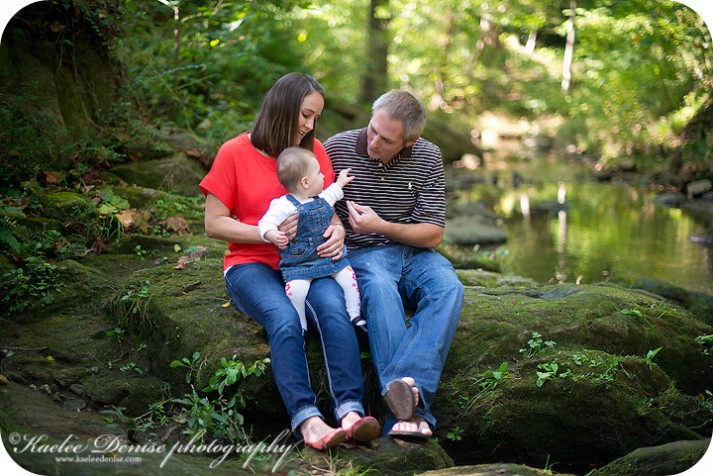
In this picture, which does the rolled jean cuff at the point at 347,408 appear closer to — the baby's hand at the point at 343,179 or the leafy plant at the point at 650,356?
the baby's hand at the point at 343,179

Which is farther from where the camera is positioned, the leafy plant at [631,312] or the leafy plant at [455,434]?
the leafy plant at [631,312]

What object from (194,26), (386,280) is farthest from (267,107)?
(194,26)

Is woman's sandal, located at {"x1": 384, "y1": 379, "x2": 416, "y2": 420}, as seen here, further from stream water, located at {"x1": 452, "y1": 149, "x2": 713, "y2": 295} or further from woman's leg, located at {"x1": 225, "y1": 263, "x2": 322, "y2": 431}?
stream water, located at {"x1": 452, "y1": 149, "x2": 713, "y2": 295}

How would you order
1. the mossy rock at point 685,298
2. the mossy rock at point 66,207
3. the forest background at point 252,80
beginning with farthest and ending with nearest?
the mossy rock at point 685,298 < the forest background at point 252,80 < the mossy rock at point 66,207

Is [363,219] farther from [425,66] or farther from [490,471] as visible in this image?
[425,66]

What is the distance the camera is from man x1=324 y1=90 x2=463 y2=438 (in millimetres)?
3232

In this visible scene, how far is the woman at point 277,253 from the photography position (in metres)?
3.14

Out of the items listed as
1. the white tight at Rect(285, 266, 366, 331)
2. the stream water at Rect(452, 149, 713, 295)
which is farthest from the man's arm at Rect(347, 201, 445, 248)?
the stream water at Rect(452, 149, 713, 295)

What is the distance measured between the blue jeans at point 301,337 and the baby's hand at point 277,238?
0.21 meters

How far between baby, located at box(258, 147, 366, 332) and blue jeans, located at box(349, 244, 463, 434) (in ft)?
0.45

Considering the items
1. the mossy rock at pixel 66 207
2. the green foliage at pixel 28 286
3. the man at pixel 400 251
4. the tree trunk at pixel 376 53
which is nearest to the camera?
the man at pixel 400 251

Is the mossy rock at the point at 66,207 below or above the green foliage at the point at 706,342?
above

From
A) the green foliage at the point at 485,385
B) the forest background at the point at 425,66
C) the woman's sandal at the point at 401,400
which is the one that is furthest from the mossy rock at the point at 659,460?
the forest background at the point at 425,66

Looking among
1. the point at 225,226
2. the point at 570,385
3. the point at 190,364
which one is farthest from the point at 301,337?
the point at 570,385
